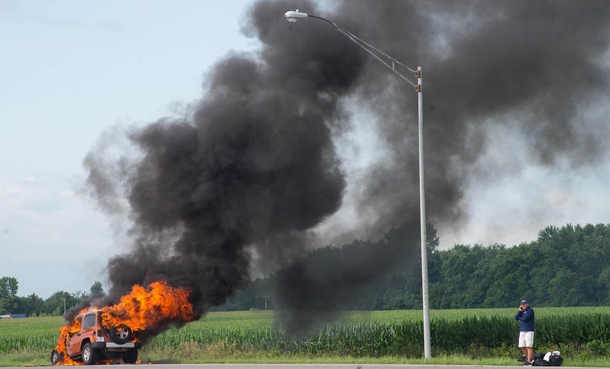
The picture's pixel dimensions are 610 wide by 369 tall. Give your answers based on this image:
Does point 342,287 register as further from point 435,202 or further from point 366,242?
point 435,202

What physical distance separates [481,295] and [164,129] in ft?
222

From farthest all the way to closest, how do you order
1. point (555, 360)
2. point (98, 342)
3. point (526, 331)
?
1. point (98, 342)
2. point (526, 331)
3. point (555, 360)

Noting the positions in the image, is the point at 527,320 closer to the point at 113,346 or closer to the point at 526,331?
the point at 526,331

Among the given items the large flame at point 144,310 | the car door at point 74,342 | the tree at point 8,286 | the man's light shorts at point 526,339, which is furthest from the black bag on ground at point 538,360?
the tree at point 8,286

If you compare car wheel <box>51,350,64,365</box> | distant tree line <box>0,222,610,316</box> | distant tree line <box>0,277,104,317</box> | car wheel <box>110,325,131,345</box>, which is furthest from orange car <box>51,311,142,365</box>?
distant tree line <box>0,277,104,317</box>

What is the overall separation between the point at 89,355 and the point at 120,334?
0.98 meters

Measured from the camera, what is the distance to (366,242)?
2556 cm

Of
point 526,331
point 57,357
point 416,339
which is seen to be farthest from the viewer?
point 416,339

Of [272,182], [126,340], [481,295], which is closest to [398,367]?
[126,340]

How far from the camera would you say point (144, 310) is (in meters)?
18.6

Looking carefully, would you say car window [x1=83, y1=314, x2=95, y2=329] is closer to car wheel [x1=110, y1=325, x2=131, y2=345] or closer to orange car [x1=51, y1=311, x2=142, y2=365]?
orange car [x1=51, y1=311, x2=142, y2=365]

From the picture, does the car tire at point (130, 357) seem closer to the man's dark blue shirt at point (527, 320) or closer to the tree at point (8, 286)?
the man's dark blue shirt at point (527, 320)

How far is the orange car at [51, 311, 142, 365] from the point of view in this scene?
17.4 metres

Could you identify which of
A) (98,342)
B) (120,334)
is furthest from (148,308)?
(98,342)
